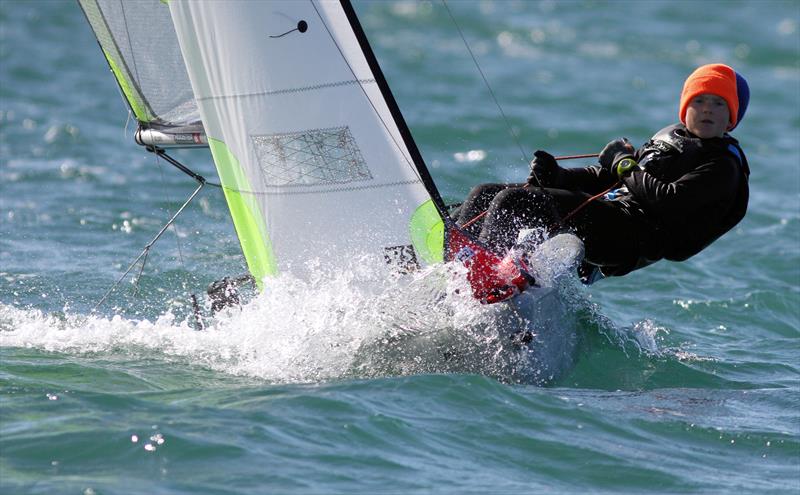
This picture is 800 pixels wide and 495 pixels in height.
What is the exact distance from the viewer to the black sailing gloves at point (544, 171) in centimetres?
469

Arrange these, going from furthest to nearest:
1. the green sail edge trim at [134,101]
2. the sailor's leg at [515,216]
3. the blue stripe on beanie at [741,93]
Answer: the green sail edge trim at [134,101], the blue stripe on beanie at [741,93], the sailor's leg at [515,216]

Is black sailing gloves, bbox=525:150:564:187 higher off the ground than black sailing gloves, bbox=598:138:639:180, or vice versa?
black sailing gloves, bbox=598:138:639:180

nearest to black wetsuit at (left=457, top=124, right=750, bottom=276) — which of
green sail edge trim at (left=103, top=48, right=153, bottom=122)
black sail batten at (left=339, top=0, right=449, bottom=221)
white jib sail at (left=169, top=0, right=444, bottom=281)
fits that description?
black sail batten at (left=339, top=0, right=449, bottom=221)

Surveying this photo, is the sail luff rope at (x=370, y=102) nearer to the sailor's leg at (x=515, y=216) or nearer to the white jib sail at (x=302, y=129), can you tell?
the white jib sail at (x=302, y=129)

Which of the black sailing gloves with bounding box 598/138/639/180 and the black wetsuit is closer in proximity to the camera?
the black wetsuit

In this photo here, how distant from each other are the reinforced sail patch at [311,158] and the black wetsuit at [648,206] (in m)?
0.57

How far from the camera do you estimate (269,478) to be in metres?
3.43

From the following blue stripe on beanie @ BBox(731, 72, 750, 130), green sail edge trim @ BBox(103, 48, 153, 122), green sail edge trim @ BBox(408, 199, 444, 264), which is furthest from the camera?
green sail edge trim @ BBox(103, 48, 153, 122)

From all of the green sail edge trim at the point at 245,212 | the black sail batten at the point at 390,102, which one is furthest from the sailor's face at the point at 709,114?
the green sail edge trim at the point at 245,212

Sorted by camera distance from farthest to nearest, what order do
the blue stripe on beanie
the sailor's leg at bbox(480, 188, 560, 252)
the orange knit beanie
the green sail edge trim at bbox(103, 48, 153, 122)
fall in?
the green sail edge trim at bbox(103, 48, 153, 122)
the blue stripe on beanie
the orange knit beanie
the sailor's leg at bbox(480, 188, 560, 252)

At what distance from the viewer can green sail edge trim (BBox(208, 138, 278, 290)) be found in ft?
15.3

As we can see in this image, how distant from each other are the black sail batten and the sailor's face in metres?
1.15

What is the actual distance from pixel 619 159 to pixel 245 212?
61.7 inches

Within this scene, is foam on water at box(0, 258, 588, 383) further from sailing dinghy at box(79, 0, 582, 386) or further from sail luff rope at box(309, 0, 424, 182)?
sail luff rope at box(309, 0, 424, 182)
